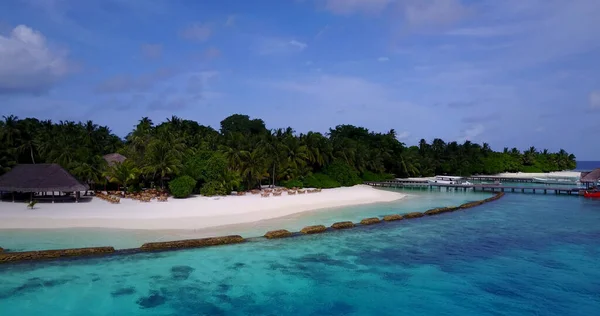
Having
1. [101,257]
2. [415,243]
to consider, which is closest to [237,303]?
[101,257]

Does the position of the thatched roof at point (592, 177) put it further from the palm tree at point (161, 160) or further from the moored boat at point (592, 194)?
the palm tree at point (161, 160)

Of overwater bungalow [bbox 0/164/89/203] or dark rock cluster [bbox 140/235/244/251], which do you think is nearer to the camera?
dark rock cluster [bbox 140/235/244/251]

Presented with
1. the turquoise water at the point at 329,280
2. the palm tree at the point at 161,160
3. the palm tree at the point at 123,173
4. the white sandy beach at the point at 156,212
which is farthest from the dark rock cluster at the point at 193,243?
the palm tree at the point at 123,173

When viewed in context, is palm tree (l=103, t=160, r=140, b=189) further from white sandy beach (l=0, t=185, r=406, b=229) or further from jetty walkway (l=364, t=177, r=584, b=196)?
jetty walkway (l=364, t=177, r=584, b=196)

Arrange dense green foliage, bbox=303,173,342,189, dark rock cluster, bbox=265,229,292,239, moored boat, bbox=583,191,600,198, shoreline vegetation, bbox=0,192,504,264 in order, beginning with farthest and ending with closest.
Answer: dense green foliage, bbox=303,173,342,189
moored boat, bbox=583,191,600,198
dark rock cluster, bbox=265,229,292,239
shoreline vegetation, bbox=0,192,504,264

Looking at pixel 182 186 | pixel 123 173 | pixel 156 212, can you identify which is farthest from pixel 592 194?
pixel 123 173

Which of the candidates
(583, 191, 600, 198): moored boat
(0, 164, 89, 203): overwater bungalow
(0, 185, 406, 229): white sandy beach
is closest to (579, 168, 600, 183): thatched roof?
(583, 191, 600, 198): moored boat
